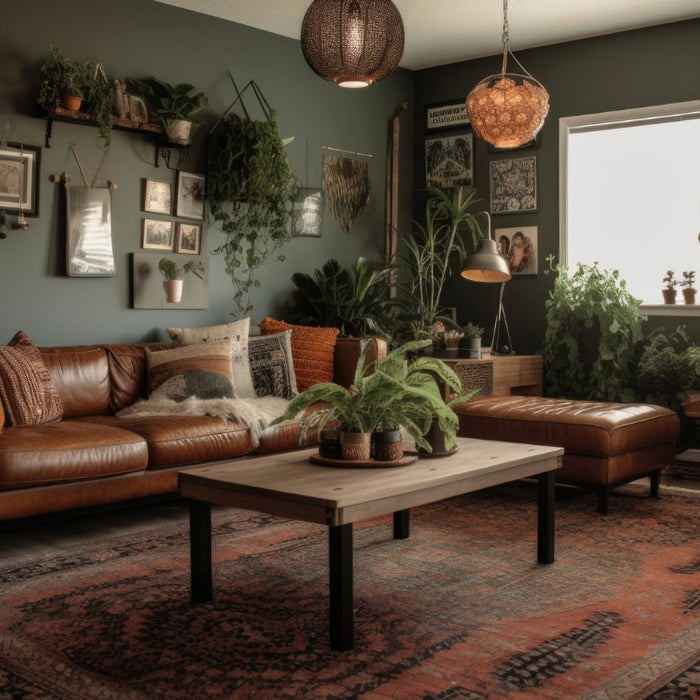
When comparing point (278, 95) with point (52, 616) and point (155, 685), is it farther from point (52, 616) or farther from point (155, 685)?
point (155, 685)

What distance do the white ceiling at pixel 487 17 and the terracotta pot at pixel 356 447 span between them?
322 cm

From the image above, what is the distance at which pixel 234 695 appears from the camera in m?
2.17

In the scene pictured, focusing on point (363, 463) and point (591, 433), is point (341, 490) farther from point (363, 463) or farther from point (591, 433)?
point (591, 433)

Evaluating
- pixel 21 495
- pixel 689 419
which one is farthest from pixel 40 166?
pixel 689 419

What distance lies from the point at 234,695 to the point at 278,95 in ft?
14.6

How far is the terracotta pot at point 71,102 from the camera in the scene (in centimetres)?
450

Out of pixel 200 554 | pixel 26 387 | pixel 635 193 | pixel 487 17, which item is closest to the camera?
pixel 200 554

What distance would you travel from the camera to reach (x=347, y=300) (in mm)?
5781

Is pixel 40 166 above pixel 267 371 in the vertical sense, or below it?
above

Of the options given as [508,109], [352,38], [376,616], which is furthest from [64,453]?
[508,109]

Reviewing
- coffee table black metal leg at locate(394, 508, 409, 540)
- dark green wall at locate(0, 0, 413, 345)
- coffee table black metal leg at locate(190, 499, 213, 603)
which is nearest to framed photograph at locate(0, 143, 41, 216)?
dark green wall at locate(0, 0, 413, 345)

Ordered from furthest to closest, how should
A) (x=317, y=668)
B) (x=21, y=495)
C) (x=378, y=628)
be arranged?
(x=21, y=495) < (x=378, y=628) < (x=317, y=668)

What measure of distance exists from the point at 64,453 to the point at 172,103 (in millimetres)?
2339

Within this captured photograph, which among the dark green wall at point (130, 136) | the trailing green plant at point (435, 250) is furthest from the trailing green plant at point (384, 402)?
the trailing green plant at point (435, 250)
